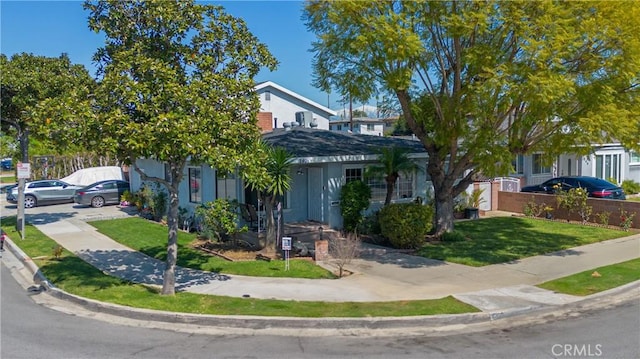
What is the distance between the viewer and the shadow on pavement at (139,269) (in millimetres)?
12094

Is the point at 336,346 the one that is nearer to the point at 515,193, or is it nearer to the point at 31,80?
the point at 31,80

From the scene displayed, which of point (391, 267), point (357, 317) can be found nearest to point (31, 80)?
point (391, 267)

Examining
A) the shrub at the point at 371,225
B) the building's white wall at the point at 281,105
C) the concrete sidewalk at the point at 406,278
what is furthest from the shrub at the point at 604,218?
the building's white wall at the point at 281,105

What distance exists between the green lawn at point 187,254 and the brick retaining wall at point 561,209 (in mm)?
11977

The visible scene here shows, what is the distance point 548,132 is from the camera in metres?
14.0

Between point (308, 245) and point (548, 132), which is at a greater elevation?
point (548, 132)

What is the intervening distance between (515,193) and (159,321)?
17.9 m

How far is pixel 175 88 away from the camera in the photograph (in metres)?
9.71

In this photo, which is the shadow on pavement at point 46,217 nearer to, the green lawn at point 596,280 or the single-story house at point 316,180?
the single-story house at point 316,180

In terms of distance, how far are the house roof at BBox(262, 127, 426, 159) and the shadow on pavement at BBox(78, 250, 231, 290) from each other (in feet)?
18.3

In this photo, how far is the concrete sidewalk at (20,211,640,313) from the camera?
10477mm

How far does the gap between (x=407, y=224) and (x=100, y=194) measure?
770 inches

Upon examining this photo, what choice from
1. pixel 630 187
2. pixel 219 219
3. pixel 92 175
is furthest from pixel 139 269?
pixel 630 187

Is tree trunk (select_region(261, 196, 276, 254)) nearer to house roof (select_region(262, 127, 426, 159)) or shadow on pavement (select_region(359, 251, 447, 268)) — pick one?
shadow on pavement (select_region(359, 251, 447, 268))
